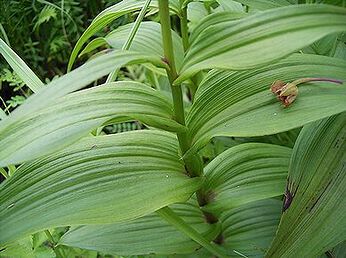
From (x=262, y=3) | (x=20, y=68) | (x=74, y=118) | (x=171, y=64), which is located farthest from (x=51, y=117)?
(x=262, y=3)

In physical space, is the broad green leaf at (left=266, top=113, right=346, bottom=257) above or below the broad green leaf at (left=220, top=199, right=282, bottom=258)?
below

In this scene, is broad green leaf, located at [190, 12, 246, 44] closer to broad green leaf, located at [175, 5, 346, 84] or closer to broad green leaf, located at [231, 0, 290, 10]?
broad green leaf, located at [231, 0, 290, 10]

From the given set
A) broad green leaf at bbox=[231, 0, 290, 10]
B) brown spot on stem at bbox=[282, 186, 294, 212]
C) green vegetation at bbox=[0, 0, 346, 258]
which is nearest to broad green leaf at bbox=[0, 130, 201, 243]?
green vegetation at bbox=[0, 0, 346, 258]

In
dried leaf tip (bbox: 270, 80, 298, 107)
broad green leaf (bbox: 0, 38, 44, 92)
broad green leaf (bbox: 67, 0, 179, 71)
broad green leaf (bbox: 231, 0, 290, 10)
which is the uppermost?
broad green leaf (bbox: 67, 0, 179, 71)

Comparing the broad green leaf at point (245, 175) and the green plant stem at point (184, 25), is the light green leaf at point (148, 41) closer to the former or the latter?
the green plant stem at point (184, 25)

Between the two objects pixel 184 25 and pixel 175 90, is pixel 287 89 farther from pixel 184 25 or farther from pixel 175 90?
pixel 184 25

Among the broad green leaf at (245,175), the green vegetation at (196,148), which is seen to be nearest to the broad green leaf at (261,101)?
the green vegetation at (196,148)
